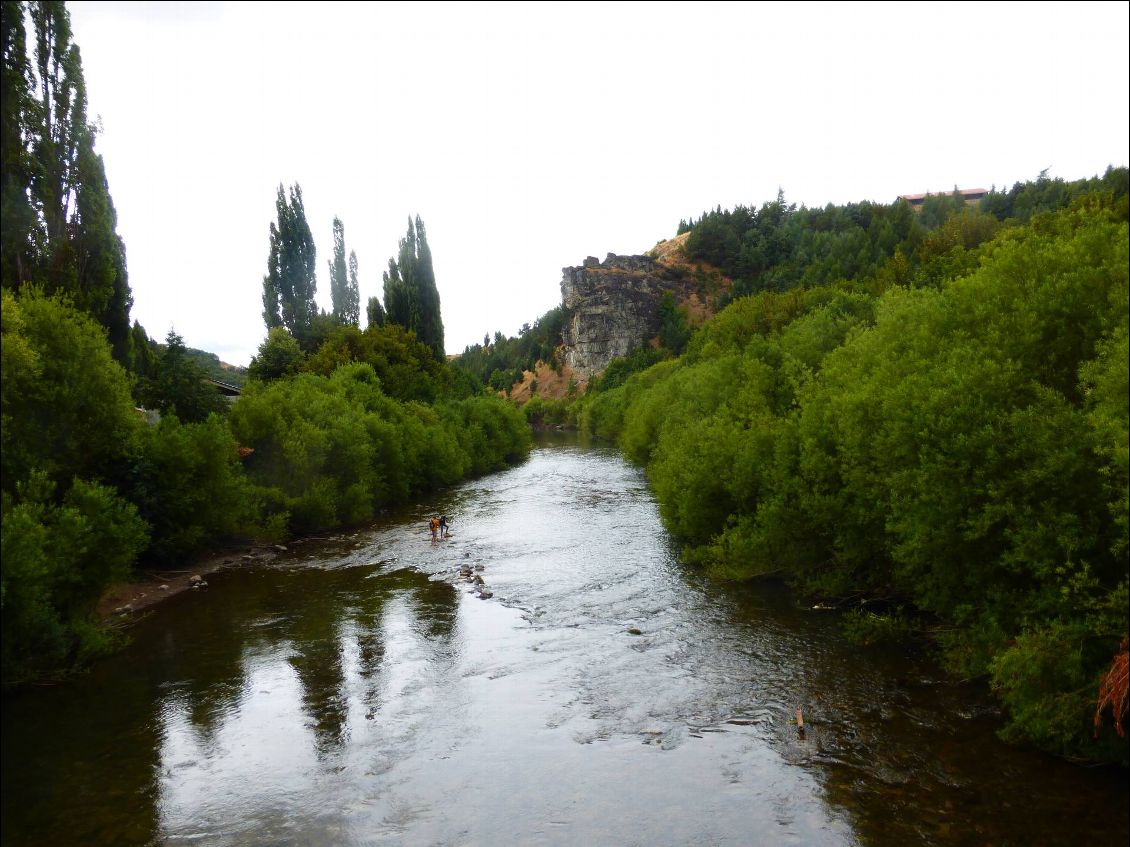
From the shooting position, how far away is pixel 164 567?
32.3 metres

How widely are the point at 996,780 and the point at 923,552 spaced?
5.13 m

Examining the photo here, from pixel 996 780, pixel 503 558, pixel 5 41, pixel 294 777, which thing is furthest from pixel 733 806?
pixel 5 41

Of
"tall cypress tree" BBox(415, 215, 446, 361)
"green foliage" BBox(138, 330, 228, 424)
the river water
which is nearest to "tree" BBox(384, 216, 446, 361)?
"tall cypress tree" BBox(415, 215, 446, 361)

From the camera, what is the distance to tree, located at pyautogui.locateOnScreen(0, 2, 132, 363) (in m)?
28.5

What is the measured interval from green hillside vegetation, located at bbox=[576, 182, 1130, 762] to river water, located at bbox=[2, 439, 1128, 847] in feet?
5.79

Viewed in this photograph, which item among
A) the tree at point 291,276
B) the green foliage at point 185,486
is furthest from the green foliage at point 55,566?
the tree at point 291,276

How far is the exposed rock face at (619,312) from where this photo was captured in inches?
6732

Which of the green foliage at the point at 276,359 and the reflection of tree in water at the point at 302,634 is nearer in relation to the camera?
the reflection of tree in water at the point at 302,634

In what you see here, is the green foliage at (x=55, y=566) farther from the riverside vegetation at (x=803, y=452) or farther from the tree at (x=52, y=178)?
the tree at (x=52, y=178)

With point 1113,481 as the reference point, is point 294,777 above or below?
below

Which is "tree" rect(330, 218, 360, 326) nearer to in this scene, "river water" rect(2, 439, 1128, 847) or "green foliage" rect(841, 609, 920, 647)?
"river water" rect(2, 439, 1128, 847)

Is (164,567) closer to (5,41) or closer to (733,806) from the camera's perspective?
(5,41)

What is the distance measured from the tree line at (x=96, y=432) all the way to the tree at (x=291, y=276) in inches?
961

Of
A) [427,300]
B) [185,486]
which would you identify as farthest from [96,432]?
[427,300]
